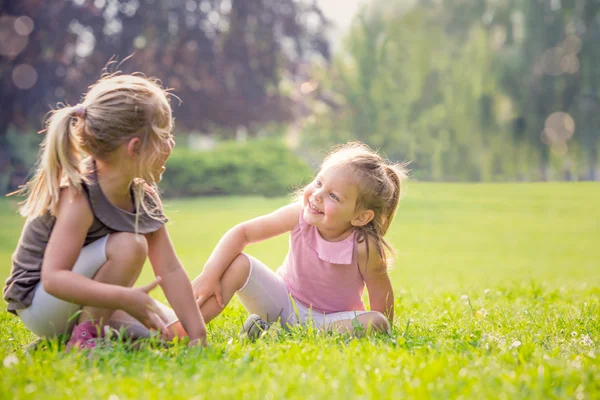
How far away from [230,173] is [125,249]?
15.4 metres

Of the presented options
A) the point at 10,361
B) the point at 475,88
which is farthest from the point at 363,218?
the point at 475,88

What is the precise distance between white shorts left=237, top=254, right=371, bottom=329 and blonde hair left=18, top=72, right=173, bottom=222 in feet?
2.16

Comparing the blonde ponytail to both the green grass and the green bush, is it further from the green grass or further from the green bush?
the green bush

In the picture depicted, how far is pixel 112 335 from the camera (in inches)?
102

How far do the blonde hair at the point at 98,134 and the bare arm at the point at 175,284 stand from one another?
0.17 metres

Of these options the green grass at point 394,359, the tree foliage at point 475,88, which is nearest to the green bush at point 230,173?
the tree foliage at point 475,88

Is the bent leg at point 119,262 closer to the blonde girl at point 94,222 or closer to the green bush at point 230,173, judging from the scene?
the blonde girl at point 94,222

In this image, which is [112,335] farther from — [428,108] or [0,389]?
[428,108]

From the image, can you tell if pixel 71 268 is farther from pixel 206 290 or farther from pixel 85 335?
pixel 206 290

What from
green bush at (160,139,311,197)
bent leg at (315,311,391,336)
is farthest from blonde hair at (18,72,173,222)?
green bush at (160,139,311,197)

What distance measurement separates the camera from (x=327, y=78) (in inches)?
972

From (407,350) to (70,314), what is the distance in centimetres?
132

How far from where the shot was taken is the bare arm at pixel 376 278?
2959mm

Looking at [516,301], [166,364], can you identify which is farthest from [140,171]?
[516,301]
